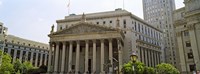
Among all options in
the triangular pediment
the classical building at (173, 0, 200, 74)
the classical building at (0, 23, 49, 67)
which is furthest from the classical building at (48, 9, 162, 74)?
the classical building at (0, 23, 49, 67)

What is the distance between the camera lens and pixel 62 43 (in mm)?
57031

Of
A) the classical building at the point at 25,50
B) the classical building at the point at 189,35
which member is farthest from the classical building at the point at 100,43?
the classical building at the point at 25,50

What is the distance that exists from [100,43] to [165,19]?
4903 centimetres

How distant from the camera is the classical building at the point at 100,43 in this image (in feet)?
172

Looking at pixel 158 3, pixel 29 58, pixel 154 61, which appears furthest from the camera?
pixel 158 3

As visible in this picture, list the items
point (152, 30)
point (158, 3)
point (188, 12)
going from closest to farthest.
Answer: point (188, 12)
point (152, 30)
point (158, 3)

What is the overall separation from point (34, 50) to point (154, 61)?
55.0 m

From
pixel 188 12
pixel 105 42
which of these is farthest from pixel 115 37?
pixel 188 12

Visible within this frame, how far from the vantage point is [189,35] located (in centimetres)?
3981

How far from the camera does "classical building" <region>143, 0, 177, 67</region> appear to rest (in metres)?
89.2

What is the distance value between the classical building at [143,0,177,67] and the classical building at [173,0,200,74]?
4689 centimetres

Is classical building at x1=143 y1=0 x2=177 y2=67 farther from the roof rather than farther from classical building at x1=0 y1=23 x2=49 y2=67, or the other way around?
classical building at x1=0 y1=23 x2=49 y2=67

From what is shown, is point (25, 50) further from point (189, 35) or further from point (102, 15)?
point (189, 35)

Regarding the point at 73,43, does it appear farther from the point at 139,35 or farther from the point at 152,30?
the point at 152,30
